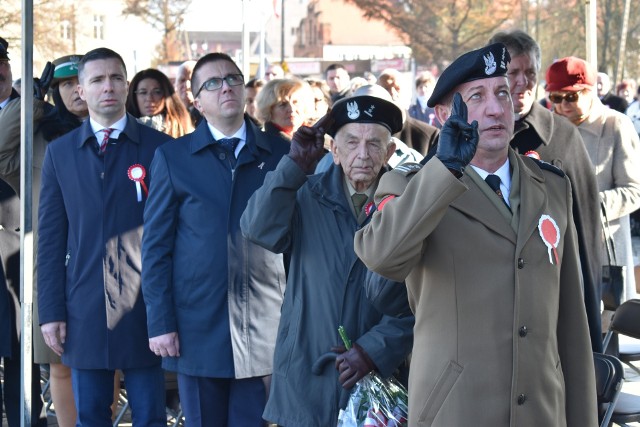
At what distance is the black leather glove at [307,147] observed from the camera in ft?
12.5

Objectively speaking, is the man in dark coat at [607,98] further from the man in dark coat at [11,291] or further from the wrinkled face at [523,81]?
the wrinkled face at [523,81]

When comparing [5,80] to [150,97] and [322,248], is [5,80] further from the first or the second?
[322,248]

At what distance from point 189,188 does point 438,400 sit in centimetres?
196

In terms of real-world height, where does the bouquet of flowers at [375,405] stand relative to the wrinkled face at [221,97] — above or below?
below

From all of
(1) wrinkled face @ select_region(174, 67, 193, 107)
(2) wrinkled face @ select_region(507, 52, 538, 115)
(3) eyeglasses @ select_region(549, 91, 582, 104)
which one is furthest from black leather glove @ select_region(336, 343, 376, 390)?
(1) wrinkled face @ select_region(174, 67, 193, 107)

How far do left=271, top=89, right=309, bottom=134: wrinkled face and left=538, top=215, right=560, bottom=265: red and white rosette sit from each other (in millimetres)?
3818

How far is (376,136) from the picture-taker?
4012 mm

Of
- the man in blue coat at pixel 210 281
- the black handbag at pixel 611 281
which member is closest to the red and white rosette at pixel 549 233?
the man in blue coat at pixel 210 281

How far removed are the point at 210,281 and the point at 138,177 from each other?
30.2 inches

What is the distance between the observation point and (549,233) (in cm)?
298

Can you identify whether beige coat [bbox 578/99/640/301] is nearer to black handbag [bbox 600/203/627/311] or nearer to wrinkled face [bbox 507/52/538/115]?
black handbag [bbox 600/203/627/311]

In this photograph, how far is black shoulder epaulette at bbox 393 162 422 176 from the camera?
2963mm

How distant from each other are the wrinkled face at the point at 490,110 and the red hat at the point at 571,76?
277 cm

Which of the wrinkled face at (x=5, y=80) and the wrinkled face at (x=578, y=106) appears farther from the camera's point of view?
the wrinkled face at (x=5, y=80)
